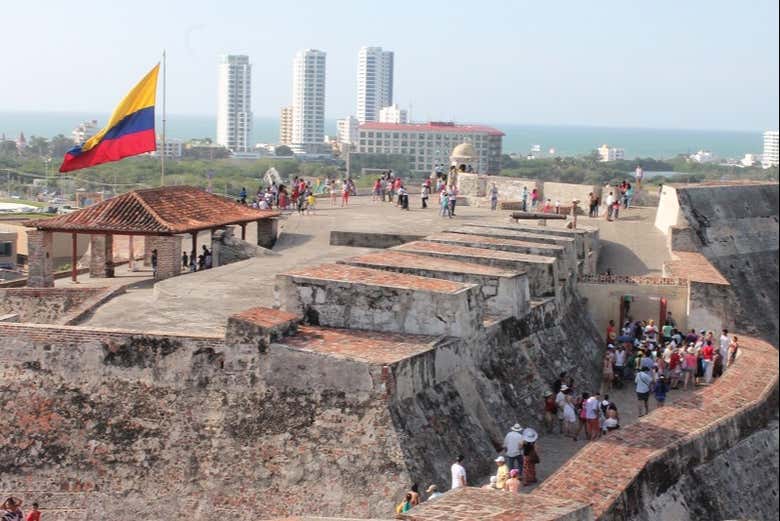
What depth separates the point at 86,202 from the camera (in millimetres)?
35750

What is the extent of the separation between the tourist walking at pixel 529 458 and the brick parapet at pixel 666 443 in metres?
0.69

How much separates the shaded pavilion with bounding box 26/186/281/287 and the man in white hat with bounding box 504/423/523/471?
7.91 meters

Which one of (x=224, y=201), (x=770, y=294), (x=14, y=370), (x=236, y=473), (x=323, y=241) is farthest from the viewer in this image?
(x=770, y=294)

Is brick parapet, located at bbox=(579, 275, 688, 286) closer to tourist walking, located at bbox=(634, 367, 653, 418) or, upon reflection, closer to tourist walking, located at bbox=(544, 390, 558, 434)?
tourist walking, located at bbox=(634, 367, 653, 418)

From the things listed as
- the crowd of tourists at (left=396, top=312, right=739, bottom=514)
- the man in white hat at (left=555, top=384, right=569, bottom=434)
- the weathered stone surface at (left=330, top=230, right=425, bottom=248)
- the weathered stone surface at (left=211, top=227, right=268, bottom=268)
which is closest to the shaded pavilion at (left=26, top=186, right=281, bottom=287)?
the weathered stone surface at (left=211, top=227, right=268, bottom=268)

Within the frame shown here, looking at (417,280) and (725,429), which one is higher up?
(417,280)

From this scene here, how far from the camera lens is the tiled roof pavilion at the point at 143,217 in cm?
2180

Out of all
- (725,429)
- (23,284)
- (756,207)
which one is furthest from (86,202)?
(725,429)

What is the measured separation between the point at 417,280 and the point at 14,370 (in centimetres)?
498

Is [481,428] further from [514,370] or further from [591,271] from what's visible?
[591,271]

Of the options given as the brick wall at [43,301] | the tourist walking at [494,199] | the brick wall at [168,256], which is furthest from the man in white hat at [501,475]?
the tourist walking at [494,199]

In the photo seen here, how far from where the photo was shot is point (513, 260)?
20.7 metres

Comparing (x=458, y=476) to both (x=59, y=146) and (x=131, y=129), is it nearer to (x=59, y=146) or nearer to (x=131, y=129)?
(x=131, y=129)

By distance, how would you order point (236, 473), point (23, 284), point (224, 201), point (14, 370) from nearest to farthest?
point (236, 473) → point (14, 370) → point (23, 284) → point (224, 201)
